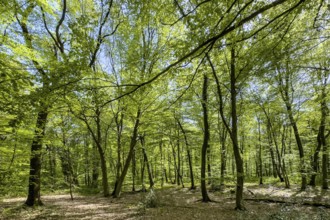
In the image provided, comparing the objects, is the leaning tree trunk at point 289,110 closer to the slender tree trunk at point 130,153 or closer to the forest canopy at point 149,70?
the forest canopy at point 149,70

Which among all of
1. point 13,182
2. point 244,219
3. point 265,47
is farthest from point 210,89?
point 13,182

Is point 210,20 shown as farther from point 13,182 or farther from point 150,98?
point 150,98

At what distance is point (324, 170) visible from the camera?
1273 cm

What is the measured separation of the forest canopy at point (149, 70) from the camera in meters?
3.61

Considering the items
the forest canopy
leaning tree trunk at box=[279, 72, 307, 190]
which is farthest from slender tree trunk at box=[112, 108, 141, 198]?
leaning tree trunk at box=[279, 72, 307, 190]

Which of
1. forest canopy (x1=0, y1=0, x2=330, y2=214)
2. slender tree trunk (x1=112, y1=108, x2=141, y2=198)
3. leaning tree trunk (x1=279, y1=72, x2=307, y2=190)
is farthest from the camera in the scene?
leaning tree trunk (x1=279, y1=72, x2=307, y2=190)

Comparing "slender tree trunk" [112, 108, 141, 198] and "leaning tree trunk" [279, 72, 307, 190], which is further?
"leaning tree trunk" [279, 72, 307, 190]

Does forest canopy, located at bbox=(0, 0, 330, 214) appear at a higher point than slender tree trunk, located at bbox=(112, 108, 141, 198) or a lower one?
higher

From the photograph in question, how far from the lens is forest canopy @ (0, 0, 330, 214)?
3.61m

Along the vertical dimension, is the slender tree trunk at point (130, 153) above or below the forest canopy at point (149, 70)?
below

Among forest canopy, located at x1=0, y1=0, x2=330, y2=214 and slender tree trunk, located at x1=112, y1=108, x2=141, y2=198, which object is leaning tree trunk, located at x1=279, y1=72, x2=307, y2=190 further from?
slender tree trunk, located at x1=112, y1=108, x2=141, y2=198

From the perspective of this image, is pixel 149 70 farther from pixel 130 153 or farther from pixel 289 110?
pixel 289 110

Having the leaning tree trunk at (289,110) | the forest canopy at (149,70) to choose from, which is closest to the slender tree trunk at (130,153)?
the forest canopy at (149,70)

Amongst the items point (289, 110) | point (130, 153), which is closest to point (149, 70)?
point (130, 153)
